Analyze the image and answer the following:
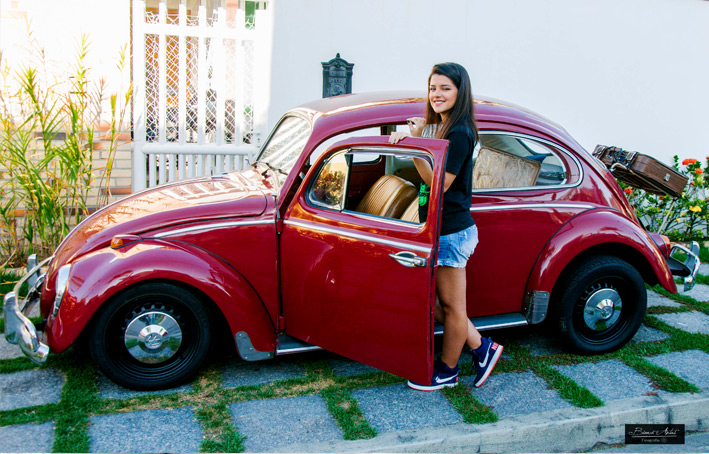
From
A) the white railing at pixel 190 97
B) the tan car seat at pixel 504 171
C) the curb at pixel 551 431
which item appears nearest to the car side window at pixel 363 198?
the tan car seat at pixel 504 171

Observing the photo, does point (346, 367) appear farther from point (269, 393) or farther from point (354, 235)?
point (354, 235)

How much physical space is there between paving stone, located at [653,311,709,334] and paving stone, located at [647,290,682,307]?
0.22 metres

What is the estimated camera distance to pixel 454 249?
11.3 feet

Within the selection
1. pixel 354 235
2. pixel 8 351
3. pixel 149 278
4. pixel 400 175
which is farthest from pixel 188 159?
pixel 354 235

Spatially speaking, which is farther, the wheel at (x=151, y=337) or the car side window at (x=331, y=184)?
the car side window at (x=331, y=184)

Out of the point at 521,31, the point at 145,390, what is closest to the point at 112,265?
the point at 145,390

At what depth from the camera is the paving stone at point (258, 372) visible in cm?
385

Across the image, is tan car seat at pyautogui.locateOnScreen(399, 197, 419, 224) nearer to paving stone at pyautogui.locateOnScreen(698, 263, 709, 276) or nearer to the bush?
paving stone at pyautogui.locateOnScreen(698, 263, 709, 276)

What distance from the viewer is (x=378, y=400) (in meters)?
3.65

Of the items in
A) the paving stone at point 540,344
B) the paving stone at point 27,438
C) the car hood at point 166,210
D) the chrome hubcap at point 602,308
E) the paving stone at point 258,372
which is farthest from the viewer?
the paving stone at point 540,344

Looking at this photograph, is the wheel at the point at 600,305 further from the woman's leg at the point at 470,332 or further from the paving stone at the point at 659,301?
the paving stone at the point at 659,301

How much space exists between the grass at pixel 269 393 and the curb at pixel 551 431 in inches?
3.7

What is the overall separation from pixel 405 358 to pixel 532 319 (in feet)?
3.81

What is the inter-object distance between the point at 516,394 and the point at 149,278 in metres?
2.26
